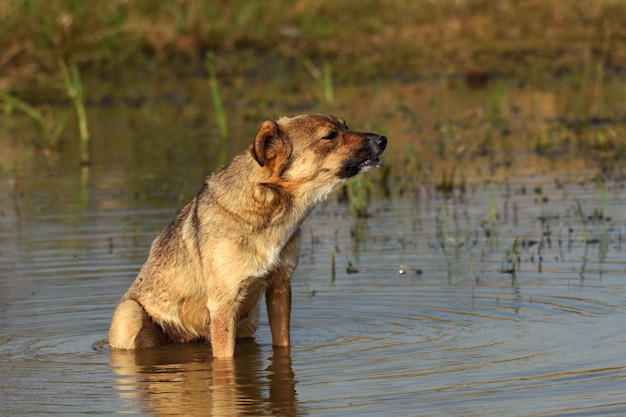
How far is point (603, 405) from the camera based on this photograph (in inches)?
240

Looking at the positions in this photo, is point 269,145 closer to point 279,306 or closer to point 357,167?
point 357,167

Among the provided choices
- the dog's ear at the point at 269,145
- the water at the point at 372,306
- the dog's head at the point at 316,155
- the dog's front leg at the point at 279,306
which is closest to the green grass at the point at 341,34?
the water at the point at 372,306

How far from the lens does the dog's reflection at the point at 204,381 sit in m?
6.60

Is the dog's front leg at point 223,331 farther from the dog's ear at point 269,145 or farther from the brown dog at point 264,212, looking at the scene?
the dog's ear at point 269,145

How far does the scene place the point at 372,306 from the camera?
884 centimetres

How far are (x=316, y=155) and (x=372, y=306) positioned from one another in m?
1.82

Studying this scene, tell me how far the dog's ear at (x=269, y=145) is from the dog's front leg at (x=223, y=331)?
893mm

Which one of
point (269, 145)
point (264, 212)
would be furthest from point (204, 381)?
point (269, 145)

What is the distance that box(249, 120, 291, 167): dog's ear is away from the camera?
727cm

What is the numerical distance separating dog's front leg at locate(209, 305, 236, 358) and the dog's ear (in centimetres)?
89

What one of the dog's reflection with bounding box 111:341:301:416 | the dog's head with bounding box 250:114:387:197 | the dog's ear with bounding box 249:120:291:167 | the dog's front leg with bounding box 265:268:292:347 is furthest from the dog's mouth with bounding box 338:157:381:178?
the dog's reflection with bounding box 111:341:301:416

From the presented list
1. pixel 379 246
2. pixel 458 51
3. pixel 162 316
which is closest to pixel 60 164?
pixel 379 246

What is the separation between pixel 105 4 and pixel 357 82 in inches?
209

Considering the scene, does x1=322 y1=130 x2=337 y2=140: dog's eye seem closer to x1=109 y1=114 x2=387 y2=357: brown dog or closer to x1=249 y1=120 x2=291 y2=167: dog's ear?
x1=109 y1=114 x2=387 y2=357: brown dog
